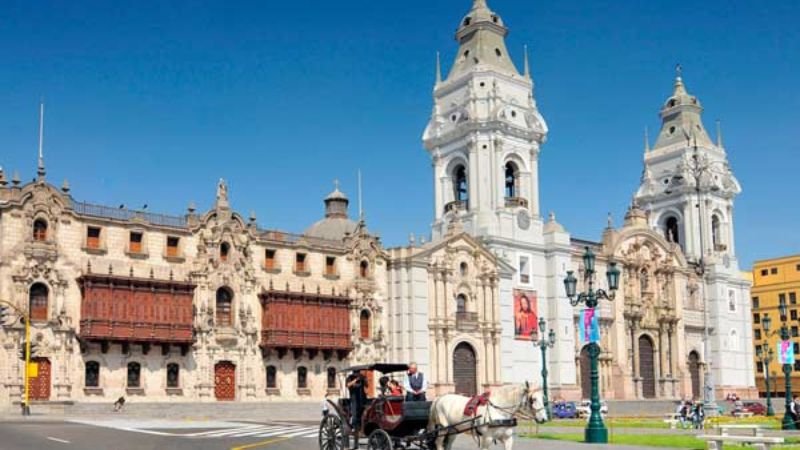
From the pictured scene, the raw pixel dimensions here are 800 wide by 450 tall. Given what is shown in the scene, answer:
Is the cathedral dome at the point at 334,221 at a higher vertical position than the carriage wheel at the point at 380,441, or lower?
higher

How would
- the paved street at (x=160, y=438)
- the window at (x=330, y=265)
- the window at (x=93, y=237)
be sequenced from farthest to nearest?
1. the window at (x=330, y=265)
2. the window at (x=93, y=237)
3. the paved street at (x=160, y=438)

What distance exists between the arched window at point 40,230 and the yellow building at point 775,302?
8551 cm

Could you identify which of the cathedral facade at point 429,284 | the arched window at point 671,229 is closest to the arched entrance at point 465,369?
the cathedral facade at point 429,284

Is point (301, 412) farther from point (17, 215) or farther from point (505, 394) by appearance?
point (505, 394)

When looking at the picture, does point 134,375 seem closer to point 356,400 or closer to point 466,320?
point 466,320

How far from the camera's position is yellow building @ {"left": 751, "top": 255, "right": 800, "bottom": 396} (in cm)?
10925

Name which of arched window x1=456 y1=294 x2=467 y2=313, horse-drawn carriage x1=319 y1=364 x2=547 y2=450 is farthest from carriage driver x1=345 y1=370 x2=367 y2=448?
arched window x1=456 y1=294 x2=467 y2=313

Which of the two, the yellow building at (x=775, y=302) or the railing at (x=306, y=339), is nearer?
the railing at (x=306, y=339)

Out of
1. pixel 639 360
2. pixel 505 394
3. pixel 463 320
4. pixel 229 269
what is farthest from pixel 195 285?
pixel 639 360

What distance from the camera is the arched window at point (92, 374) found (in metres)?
49.1

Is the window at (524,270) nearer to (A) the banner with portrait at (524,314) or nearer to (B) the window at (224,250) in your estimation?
(A) the banner with portrait at (524,314)

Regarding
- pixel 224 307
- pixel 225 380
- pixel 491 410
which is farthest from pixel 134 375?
pixel 491 410

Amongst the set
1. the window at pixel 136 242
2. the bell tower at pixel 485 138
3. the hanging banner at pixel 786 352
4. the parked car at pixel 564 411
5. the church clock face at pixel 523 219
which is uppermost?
the bell tower at pixel 485 138

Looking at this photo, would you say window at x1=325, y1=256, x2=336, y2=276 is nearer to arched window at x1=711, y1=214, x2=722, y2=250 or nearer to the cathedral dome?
the cathedral dome
